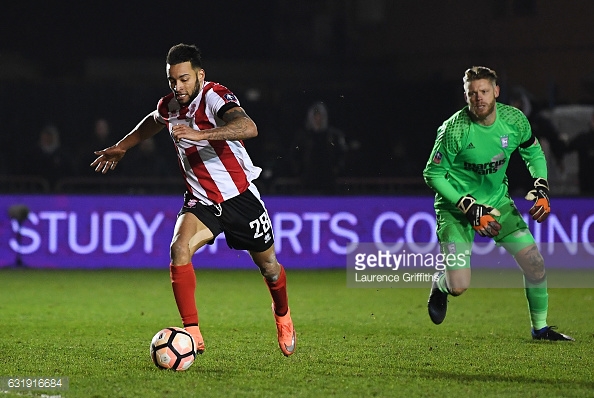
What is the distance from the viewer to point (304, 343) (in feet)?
24.3

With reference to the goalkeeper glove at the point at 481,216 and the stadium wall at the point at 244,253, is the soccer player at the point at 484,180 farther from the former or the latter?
the stadium wall at the point at 244,253

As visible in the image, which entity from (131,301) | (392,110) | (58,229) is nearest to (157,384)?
(131,301)

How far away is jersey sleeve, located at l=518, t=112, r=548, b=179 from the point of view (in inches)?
297

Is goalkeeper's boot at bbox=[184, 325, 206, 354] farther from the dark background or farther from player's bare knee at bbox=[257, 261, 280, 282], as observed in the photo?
the dark background

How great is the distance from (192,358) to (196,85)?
1652 mm

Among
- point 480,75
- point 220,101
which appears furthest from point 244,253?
point 220,101

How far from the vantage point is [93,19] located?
27.9 meters

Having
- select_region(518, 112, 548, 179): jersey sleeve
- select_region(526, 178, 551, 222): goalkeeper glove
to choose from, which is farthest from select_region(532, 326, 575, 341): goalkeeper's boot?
select_region(518, 112, 548, 179): jersey sleeve

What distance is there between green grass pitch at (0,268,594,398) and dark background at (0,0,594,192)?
4458 millimetres

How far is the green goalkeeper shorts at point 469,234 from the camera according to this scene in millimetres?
7566

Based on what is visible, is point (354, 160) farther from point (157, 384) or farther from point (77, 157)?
point (157, 384)

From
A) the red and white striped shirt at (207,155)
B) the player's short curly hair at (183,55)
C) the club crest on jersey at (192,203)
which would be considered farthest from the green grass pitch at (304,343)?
the player's short curly hair at (183,55)

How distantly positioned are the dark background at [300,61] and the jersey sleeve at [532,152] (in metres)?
7.14

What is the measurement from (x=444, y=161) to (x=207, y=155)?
190 centimetres
